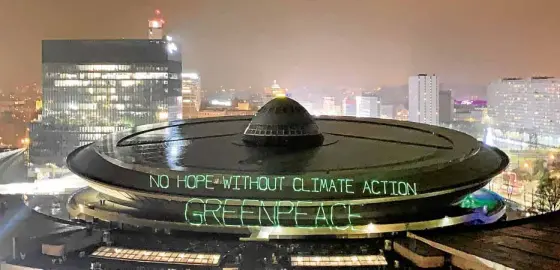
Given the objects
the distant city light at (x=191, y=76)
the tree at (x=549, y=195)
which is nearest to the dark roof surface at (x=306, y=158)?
the tree at (x=549, y=195)

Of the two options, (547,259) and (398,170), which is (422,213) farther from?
(547,259)

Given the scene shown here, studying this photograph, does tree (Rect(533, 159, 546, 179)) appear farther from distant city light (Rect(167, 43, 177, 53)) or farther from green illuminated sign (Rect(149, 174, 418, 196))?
distant city light (Rect(167, 43, 177, 53))

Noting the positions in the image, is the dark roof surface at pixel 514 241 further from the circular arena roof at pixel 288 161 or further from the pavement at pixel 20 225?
the pavement at pixel 20 225

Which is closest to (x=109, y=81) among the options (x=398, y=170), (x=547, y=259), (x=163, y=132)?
(x=163, y=132)

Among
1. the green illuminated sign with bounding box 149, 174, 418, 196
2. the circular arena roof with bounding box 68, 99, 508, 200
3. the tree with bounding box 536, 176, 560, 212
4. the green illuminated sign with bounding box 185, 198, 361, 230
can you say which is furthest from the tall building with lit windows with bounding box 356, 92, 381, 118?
the green illuminated sign with bounding box 185, 198, 361, 230

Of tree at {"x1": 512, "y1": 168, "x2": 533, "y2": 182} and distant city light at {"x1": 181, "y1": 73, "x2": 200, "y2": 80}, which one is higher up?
distant city light at {"x1": 181, "y1": 73, "x2": 200, "y2": 80}

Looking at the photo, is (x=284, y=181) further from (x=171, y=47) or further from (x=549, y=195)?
(x=171, y=47)
